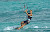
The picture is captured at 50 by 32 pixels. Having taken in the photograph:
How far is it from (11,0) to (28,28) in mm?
12161

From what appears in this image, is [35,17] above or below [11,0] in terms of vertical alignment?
below

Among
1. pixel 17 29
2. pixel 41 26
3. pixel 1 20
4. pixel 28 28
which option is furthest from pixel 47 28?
pixel 1 20

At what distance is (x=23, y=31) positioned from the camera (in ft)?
24.1

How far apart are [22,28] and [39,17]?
2.90 meters

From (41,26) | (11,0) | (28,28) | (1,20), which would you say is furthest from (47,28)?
(11,0)

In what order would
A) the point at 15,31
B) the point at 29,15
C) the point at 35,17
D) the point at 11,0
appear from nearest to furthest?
the point at 15,31
the point at 29,15
the point at 35,17
the point at 11,0

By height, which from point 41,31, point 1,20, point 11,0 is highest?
point 11,0

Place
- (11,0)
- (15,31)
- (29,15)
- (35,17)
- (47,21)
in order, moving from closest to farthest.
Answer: (15,31) → (29,15) → (47,21) → (35,17) → (11,0)

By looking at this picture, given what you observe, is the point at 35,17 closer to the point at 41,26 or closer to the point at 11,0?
the point at 41,26

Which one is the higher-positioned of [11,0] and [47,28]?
[11,0]

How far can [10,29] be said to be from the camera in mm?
7680

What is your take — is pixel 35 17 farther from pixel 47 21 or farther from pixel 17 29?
pixel 17 29

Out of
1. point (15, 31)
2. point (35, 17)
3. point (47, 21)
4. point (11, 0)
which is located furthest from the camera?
point (11, 0)

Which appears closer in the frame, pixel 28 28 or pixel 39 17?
pixel 28 28
